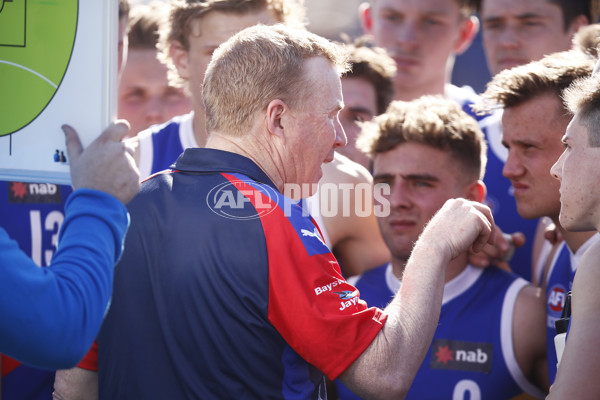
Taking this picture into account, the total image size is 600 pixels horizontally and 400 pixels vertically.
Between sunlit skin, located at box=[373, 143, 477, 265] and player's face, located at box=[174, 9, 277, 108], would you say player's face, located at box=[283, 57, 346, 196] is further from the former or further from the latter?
player's face, located at box=[174, 9, 277, 108]

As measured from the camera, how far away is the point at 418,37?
189 inches

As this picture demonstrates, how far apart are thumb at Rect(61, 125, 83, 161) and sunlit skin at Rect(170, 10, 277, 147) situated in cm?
160

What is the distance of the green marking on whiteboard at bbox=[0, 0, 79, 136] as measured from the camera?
5.71 feet

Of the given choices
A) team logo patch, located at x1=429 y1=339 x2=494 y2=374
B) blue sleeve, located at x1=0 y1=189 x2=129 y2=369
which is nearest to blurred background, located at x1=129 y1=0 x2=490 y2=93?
team logo patch, located at x1=429 y1=339 x2=494 y2=374

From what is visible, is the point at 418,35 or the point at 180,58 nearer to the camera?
the point at 180,58

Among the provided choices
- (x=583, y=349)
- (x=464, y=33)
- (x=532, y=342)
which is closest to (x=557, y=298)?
(x=532, y=342)

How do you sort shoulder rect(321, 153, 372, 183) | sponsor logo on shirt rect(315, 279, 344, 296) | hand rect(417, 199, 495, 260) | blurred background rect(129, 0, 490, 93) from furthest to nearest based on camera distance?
blurred background rect(129, 0, 490, 93)
shoulder rect(321, 153, 372, 183)
hand rect(417, 199, 495, 260)
sponsor logo on shirt rect(315, 279, 344, 296)

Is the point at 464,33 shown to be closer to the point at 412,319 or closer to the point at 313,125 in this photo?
the point at 313,125

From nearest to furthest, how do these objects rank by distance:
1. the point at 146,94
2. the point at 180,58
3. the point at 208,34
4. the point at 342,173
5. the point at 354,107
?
the point at 342,173 < the point at 208,34 < the point at 180,58 < the point at 354,107 < the point at 146,94

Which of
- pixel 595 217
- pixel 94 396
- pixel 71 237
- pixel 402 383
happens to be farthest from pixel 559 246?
pixel 71 237

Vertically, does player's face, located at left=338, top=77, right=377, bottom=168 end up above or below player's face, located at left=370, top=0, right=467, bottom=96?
below

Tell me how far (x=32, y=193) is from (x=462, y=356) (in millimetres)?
1773

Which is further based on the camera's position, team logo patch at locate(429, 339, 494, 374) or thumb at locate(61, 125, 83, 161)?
team logo patch at locate(429, 339, 494, 374)

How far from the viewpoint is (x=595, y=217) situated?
1961mm
